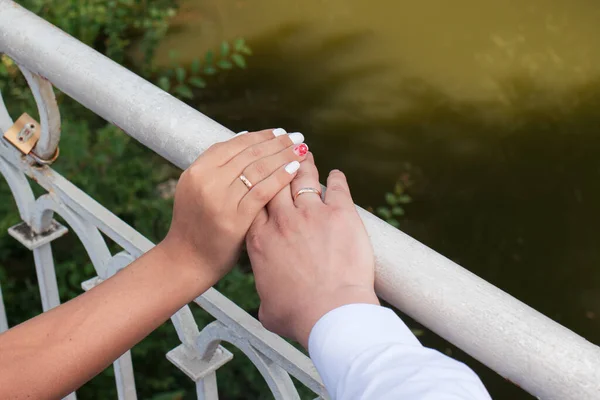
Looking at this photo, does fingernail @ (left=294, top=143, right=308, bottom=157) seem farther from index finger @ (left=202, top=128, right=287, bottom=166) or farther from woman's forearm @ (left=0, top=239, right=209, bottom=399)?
woman's forearm @ (left=0, top=239, right=209, bottom=399)

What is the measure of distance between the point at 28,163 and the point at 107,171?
1.59 meters

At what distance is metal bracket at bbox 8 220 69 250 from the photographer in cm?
156

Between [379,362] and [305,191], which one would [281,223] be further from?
[379,362]

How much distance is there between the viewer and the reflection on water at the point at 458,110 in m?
4.02

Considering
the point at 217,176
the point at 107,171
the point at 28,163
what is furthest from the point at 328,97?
the point at 217,176

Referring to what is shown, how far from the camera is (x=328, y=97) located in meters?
4.80

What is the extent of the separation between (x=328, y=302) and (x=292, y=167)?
251 mm

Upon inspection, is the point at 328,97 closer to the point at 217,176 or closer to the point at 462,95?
the point at 462,95

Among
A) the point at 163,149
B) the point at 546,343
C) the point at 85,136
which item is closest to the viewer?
the point at 546,343

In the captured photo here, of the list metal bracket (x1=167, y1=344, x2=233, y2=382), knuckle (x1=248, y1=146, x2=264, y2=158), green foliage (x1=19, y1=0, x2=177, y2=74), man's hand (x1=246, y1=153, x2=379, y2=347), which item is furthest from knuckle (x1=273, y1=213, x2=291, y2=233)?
green foliage (x1=19, y1=0, x2=177, y2=74)

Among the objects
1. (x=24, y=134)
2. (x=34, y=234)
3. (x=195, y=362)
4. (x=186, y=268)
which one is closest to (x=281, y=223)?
(x=186, y=268)

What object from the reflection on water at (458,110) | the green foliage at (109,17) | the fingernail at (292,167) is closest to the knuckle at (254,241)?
the fingernail at (292,167)

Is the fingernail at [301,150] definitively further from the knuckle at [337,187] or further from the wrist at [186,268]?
the wrist at [186,268]

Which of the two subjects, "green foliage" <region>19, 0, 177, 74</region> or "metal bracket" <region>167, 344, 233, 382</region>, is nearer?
"metal bracket" <region>167, 344, 233, 382</region>
